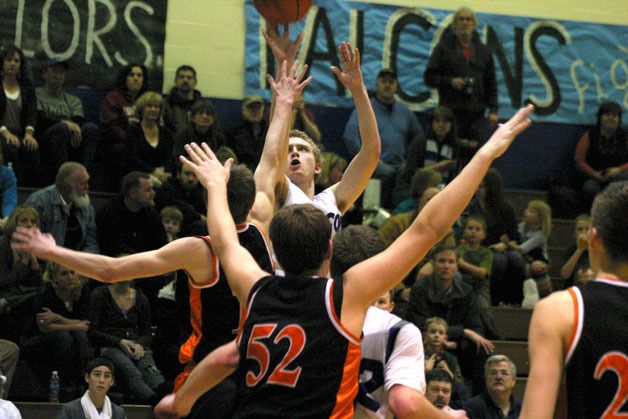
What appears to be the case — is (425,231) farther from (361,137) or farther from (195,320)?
(361,137)

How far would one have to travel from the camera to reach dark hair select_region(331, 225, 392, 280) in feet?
13.1

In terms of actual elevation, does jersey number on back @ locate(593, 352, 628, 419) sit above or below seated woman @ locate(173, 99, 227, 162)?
above

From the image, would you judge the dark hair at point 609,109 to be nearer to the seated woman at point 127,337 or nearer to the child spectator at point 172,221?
the child spectator at point 172,221

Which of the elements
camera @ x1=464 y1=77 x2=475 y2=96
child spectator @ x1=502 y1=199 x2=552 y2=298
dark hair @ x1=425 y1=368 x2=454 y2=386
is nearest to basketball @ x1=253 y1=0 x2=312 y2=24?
dark hair @ x1=425 y1=368 x2=454 y2=386

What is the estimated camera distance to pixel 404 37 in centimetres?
1326

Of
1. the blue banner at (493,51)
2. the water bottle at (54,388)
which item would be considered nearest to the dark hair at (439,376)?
the water bottle at (54,388)

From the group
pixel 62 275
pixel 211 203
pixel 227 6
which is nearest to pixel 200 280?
pixel 211 203

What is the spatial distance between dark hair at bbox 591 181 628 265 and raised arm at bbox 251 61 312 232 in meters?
2.50

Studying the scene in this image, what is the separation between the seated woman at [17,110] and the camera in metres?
10.5

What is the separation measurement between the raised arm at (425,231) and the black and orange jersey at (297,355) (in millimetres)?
106

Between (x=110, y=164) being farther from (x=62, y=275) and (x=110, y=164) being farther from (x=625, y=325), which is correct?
(x=625, y=325)

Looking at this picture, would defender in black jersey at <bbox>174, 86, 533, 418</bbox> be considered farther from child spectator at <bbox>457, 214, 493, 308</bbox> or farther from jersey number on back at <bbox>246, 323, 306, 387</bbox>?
child spectator at <bbox>457, 214, 493, 308</bbox>

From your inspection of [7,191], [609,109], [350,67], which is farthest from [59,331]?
[609,109]

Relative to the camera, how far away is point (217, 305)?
15.8ft
